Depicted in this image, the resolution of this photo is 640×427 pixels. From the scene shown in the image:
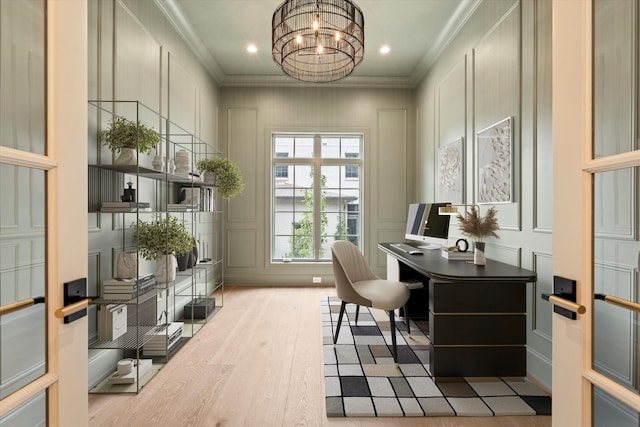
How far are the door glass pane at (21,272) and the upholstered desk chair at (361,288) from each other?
218 cm

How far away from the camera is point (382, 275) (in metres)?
5.39

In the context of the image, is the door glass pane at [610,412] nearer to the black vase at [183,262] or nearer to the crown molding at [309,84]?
the black vase at [183,262]

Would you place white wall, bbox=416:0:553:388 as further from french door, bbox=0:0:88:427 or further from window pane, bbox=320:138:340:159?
french door, bbox=0:0:88:427

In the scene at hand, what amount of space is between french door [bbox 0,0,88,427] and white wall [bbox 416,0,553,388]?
2.52 meters

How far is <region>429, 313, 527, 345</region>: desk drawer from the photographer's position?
7.39 ft

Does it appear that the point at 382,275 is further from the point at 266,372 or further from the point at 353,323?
the point at 266,372

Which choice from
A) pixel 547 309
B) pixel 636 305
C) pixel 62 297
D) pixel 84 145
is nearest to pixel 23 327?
pixel 62 297

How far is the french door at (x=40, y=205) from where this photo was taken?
691 mm

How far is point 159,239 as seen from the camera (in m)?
2.63

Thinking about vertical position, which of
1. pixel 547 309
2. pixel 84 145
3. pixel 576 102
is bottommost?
pixel 547 309

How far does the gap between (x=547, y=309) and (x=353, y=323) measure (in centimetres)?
179

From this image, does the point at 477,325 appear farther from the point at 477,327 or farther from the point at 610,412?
the point at 610,412

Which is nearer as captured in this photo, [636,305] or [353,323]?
[636,305]

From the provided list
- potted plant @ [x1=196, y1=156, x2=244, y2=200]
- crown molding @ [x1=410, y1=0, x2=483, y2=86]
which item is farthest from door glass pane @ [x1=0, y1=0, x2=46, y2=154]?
crown molding @ [x1=410, y1=0, x2=483, y2=86]
